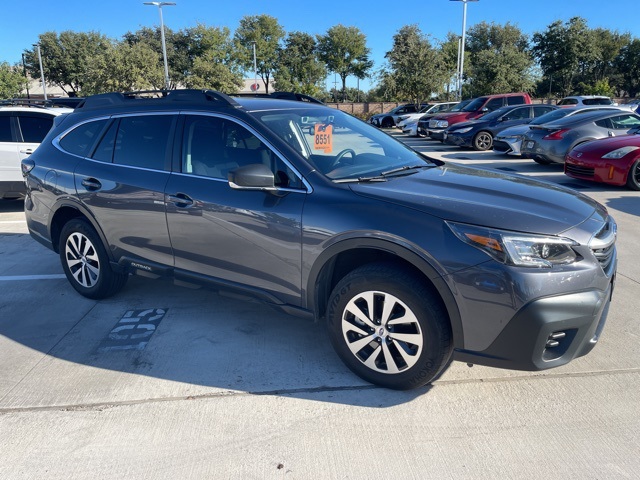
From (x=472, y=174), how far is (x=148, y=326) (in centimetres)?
280

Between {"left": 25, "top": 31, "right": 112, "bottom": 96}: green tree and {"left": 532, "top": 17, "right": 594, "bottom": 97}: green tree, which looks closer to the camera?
{"left": 532, "top": 17, "right": 594, "bottom": 97}: green tree

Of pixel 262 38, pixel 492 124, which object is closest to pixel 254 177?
pixel 492 124

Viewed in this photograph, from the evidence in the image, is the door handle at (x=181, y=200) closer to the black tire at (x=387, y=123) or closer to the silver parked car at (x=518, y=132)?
the silver parked car at (x=518, y=132)

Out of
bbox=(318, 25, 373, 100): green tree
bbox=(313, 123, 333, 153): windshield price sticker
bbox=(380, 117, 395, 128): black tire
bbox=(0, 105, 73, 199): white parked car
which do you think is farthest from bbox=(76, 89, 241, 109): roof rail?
bbox=(318, 25, 373, 100): green tree

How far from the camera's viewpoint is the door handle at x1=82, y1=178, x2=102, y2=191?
425 centimetres

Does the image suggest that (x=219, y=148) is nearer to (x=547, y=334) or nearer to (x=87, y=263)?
(x=87, y=263)

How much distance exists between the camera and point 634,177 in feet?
29.0

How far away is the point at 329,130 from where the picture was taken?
3865 mm

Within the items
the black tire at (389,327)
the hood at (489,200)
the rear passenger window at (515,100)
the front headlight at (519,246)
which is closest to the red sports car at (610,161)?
the hood at (489,200)

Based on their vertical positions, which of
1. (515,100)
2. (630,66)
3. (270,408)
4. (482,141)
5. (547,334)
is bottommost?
(270,408)

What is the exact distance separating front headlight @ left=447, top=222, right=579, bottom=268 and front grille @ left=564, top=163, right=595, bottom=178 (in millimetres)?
7461

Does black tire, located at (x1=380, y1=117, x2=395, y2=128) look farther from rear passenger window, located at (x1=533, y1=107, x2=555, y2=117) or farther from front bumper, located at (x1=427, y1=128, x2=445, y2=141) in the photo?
rear passenger window, located at (x1=533, y1=107, x2=555, y2=117)

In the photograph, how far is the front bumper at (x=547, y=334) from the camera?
2580 millimetres

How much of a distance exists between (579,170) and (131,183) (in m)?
8.23
